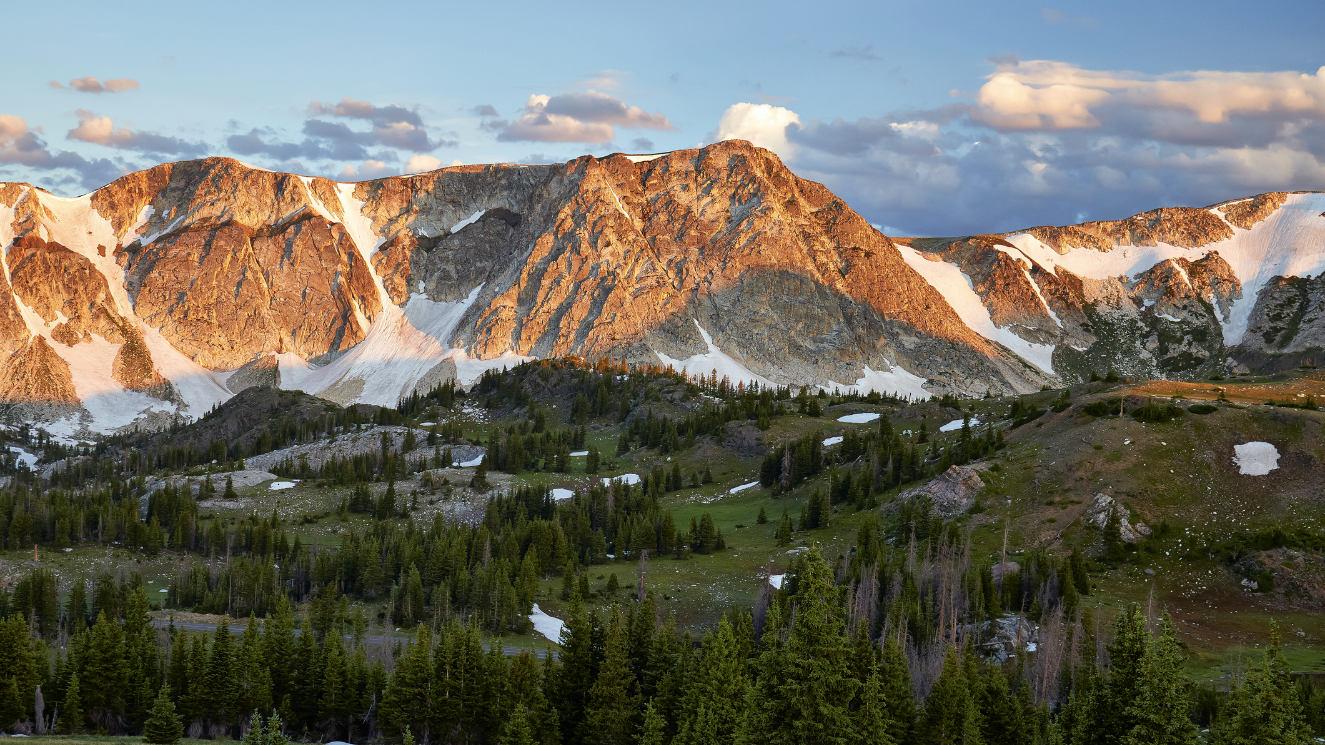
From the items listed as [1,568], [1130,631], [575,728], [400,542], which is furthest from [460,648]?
[1,568]

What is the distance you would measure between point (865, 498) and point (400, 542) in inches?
2030

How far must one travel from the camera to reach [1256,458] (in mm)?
126750

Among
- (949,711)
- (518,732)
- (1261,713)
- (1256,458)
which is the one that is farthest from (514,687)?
(1256,458)

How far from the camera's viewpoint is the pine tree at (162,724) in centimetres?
7838

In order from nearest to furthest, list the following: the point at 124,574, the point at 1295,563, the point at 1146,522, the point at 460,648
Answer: the point at 460,648 → the point at 1295,563 → the point at 1146,522 → the point at 124,574

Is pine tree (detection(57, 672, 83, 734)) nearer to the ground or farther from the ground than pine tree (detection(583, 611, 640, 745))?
nearer to the ground

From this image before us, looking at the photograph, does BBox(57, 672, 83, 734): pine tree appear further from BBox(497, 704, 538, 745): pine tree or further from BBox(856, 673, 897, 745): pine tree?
BBox(856, 673, 897, 745): pine tree

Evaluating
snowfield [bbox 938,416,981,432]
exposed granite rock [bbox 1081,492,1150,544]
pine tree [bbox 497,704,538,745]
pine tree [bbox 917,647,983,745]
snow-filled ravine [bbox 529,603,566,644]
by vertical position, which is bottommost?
snow-filled ravine [bbox 529,603,566,644]

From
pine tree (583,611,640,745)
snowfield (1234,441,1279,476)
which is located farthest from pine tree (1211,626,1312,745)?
snowfield (1234,441,1279,476)

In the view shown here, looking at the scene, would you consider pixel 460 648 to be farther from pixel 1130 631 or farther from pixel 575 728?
pixel 1130 631

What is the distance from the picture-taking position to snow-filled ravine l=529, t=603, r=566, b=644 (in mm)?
119062

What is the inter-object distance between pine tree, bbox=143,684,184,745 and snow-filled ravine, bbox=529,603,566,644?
1654 inches

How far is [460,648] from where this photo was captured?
85.4 meters

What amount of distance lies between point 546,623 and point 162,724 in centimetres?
4764
